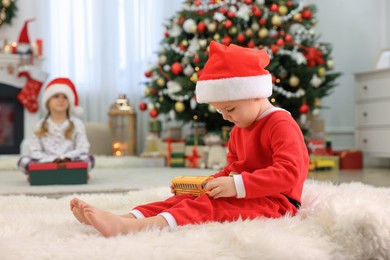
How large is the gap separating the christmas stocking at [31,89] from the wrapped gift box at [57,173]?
1.78 metres

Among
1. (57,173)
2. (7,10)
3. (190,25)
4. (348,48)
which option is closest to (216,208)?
(57,173)

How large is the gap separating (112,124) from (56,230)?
11.0 ft

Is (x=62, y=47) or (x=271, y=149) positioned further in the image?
(x=62, y=47)

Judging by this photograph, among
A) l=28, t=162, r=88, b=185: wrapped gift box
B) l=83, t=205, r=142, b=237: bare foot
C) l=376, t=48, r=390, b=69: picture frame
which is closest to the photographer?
l=83, t=205, r=142, b=237: bare foot

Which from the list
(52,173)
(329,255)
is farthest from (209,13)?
(329,255)

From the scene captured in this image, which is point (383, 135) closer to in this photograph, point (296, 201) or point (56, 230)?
point (296, 201)

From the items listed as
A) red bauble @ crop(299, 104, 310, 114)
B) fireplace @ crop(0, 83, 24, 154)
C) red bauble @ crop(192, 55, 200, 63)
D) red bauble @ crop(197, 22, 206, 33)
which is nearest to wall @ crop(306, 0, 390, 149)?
red bauble @ crop(299, 104, 310, 114)

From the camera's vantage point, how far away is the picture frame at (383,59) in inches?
158

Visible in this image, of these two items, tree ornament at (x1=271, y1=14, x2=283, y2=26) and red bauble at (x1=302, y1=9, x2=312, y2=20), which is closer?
tree ornament at (x1=271, y1=14, x2=283, y2=26)

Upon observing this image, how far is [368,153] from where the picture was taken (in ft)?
13.1

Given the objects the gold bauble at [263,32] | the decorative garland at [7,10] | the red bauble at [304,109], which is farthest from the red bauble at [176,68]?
the decorative garland at [7,10]

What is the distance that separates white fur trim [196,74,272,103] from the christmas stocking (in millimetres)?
3310

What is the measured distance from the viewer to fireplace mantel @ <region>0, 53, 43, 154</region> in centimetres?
435

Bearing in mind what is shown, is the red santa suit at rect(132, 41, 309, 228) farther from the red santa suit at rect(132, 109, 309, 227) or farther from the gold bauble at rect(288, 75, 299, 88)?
the gold bauble at rect(288, 75, 299, 88)
